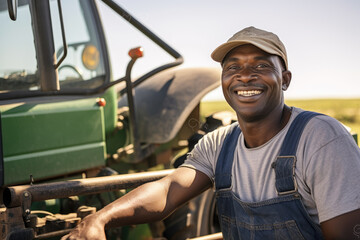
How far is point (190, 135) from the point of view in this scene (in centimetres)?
376

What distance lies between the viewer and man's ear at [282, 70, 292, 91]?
6.96 feet

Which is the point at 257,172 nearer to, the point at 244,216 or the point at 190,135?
the point at 244,216

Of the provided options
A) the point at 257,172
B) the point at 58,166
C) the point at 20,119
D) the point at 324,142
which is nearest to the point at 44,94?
the point at 20,119

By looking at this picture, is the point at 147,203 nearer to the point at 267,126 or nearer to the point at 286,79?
the point at 267,126

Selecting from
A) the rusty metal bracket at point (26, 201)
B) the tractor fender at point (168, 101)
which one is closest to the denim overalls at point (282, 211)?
the rusty metal bracket at point (26, 201)

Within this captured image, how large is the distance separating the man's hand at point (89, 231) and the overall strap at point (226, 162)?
580 millimetres

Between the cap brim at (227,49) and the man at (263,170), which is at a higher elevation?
the cap brim at (227,49)

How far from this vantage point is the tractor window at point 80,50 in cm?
313

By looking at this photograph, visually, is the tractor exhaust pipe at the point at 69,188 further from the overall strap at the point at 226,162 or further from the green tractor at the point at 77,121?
the overall strap at the point at 226,162

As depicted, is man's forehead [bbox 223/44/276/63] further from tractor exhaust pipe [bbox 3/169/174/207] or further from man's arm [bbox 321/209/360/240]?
tractor exhaust pipe [bbox 3/169/174/207]

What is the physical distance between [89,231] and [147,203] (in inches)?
13.0

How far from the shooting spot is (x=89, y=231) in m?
1.86

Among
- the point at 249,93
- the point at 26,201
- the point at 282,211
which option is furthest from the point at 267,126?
the point at 26,201

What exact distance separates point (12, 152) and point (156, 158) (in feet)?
4.61
